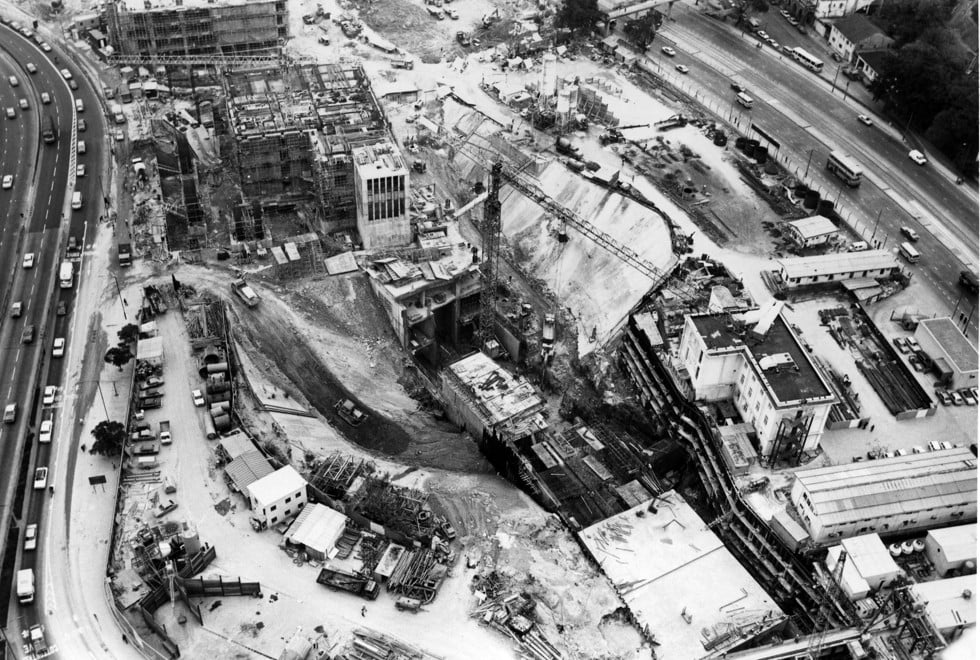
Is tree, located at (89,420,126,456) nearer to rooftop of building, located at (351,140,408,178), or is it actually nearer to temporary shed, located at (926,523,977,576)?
rooftop of building, located at (351,140,408,178)

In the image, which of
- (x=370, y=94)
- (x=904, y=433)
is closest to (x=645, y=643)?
(x=904, y=433)

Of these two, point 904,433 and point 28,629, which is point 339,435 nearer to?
point 28,629

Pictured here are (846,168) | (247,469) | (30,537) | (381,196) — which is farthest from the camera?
(846,168)

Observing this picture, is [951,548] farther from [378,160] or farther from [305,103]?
[305,103]

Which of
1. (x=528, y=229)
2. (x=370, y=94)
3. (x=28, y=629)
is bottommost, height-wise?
(x=28, y=629)

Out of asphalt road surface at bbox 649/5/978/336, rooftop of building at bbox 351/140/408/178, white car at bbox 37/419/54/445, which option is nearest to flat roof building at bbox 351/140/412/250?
rooftop of building at bbox 351/140/408/178

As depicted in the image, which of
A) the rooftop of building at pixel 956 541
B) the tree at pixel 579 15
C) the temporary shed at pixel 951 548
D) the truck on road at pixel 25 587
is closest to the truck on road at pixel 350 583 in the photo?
the truck on road at pixel 25 587

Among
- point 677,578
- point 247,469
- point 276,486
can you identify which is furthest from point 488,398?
point 677,578
